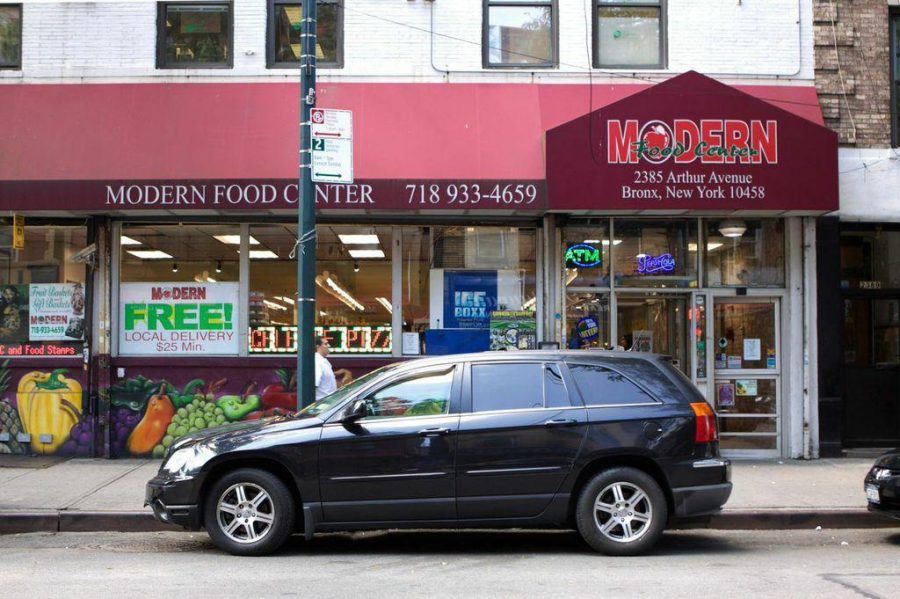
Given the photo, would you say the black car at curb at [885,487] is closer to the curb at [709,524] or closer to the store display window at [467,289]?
the curb at [709,524]

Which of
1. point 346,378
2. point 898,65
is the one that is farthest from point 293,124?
point 898,65

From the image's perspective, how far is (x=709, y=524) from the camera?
8914 mm

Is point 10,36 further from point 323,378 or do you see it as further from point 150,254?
point 323,378

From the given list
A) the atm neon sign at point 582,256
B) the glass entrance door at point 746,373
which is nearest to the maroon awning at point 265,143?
the atm neon sign at point 582,256

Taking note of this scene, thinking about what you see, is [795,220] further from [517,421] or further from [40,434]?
[40,434]

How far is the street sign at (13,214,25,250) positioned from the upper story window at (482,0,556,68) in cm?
652

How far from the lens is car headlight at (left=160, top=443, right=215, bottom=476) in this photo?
24.9 feet

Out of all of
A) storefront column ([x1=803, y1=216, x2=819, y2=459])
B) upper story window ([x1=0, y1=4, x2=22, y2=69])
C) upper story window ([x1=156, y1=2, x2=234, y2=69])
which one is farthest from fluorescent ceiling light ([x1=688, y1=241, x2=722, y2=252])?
upper story window ([x1=0, y1=4, x2=22, y2=69])

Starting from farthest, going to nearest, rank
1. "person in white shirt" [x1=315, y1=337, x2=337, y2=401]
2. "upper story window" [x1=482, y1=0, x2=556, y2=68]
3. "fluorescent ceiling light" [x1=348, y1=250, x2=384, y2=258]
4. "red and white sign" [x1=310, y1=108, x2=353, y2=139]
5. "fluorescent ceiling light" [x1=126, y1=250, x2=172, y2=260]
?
"upper story window" [x1=482, y1=0, x2=556, y2=68] → "fluorescent ceiling light" [x1=348, y1=250, x2=384, y2=258] → "fluorescent ceiling light" [x1=126, y1=250, x2=172, y2=260] → "person in white shirt" [x1=315, y1=337, x2=337, y2=401] → "red and white sign" [x1=310, y1=108, x2=353, y2=139]

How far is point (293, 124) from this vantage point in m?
12.1

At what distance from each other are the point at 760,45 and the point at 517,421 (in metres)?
7.75

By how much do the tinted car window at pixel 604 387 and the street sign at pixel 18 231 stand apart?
8035 mm

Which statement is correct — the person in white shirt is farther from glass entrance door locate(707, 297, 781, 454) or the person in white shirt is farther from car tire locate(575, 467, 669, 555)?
glass entrance door locate(707, 297, 781, 454)

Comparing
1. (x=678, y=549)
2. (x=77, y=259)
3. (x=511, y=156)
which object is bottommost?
(x=678, y=549)
